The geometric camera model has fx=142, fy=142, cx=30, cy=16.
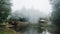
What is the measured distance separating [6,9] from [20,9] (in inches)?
6.7

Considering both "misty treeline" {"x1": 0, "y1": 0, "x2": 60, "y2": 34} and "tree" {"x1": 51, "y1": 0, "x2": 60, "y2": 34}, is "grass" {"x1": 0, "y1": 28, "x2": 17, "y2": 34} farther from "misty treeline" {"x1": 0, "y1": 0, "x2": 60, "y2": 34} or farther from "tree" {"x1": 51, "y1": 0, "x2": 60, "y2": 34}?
"tree" {"x1": 51, "y1": 0, "x2": 60, "y2": 34}

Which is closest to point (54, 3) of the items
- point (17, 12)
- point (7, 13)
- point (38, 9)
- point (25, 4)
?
point (38, 9)

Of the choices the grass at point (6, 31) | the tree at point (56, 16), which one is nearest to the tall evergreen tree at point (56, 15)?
the tree at point (56, 16)

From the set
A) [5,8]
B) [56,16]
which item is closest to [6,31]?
[5,8]

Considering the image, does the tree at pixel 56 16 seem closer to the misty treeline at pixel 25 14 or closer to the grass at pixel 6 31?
the misty treeline at pixel 25 14

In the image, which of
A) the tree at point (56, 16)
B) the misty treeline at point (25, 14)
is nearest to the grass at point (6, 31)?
the misty treeline at point (25, 14)

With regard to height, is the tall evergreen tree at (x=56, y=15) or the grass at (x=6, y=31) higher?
the tall evergreen tree at (x=56, y=15)

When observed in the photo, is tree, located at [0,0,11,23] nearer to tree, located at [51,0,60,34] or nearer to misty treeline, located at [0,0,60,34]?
misty treeline, located at [0,0,60,34]

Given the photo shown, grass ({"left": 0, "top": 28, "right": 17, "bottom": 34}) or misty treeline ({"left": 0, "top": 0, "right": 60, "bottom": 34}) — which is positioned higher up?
misty treeline ({"left": 0, "top": 0, "right": 60, "bottom": 34})

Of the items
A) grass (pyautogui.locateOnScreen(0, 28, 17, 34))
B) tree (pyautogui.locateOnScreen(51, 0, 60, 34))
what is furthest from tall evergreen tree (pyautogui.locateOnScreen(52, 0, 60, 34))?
grass (pyautogui.locateOnScreen(0, 28, 17, 34))

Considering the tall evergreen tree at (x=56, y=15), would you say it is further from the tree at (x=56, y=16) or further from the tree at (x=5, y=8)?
the tree at (x=5, y=8)

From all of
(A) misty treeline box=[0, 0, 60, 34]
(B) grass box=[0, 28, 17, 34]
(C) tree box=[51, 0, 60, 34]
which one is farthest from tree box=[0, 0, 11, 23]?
(C) tree box=[51, 0, 60, 34]

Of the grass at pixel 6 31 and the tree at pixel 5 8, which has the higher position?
the tree at pixel 5 8

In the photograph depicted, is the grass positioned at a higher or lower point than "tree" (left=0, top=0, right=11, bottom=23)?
lower
